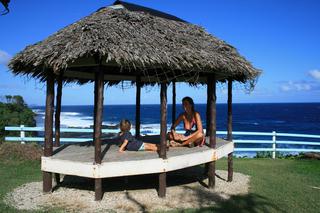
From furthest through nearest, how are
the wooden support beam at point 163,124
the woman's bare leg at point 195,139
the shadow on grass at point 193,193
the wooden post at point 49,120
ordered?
the woman's bare leg at point 195,139 → the wooden post at point 49,120 → the wooden support beam at point 163,124 → the shadow on grass at point 193,193

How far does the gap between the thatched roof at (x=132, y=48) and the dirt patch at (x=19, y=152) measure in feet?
13.9

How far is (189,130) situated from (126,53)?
3284 millimetres

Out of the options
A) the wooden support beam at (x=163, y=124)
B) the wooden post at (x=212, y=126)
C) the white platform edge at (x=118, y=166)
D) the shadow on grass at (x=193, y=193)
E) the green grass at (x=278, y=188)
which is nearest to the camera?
the white platform edge at (x=118, y=166)

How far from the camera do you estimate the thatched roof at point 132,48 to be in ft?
22.1

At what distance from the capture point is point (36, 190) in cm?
836

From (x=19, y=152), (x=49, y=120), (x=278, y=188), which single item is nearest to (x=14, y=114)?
(x=19, y=152)

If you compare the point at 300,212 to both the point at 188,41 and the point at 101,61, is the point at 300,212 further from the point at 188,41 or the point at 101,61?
the point at 101,61

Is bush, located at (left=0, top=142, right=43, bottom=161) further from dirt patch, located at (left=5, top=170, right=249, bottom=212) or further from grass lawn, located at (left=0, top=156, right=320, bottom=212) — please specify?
dirt patch, located at (left=5, top=170, right=249, bottom=212)

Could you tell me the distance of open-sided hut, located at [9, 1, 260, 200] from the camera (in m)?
6.79

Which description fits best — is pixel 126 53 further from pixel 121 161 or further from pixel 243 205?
pixel 243 205

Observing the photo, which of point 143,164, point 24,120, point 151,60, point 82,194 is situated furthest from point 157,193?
point 24,120

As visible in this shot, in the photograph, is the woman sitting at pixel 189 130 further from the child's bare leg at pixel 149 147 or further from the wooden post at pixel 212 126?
the child's bare leg at pixel 149 147

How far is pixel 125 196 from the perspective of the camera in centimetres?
775

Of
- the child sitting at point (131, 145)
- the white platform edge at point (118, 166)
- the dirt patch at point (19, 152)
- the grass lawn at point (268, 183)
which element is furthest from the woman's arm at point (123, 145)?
the dirt patch at point (19, 152)
